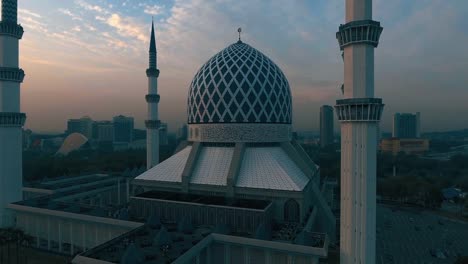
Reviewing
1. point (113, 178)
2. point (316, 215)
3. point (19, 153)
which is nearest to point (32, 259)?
point (19, 153)

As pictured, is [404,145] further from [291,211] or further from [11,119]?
[11,119]

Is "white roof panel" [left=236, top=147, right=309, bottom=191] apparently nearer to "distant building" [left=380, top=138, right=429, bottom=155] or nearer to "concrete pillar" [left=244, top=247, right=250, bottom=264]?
"concrete pillar" [left=244, top=247, right=250, bottom=264]

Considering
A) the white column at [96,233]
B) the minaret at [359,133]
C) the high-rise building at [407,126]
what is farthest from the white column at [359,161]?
the high-rise building at [407,126]

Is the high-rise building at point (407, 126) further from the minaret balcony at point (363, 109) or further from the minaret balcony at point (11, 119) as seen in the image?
the minaret balcony at point (11, 119)


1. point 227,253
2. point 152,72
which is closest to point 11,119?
point 152,72

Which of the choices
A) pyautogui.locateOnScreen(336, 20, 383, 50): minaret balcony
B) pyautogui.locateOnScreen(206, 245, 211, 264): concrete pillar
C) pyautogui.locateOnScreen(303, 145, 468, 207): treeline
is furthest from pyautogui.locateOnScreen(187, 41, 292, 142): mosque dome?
pyautogui.locateOnScreen(303, 145, 468, 207): treeline

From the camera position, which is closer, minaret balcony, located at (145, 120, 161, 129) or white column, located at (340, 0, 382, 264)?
white column, located at (340, 0, 382, 264)

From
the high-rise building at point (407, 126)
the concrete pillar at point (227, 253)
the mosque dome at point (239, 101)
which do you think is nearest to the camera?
the concrete pillar at point (227, 253)
